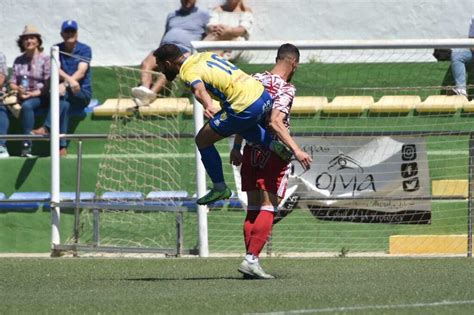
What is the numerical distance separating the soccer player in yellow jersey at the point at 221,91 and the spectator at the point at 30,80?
730cm

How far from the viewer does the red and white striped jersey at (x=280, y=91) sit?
10516mm

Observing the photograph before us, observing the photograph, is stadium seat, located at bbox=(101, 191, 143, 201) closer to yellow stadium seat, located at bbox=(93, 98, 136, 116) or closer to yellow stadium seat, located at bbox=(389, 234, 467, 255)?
yellow stadium seat, located at bbox=(93, 98, 136, 116)

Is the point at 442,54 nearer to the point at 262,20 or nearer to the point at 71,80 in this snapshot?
the point at 262,20

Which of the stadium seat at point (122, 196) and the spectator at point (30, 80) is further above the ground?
the spectator at point (30, 80)

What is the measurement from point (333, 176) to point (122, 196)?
272 cm

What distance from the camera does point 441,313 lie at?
7.61 metres

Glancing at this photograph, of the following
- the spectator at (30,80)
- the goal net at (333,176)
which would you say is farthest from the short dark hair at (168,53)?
the spectator at (30,80)

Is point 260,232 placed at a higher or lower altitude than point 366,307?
higher

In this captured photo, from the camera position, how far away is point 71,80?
17.1 m

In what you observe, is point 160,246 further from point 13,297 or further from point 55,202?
point 13,297

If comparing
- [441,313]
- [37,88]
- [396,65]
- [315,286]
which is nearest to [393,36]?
[396,65]

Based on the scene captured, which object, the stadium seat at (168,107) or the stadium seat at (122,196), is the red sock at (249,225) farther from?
the stadium seat at (168,107)

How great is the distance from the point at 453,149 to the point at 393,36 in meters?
5.01

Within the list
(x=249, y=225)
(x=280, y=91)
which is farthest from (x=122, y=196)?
(x=280, y=91)
